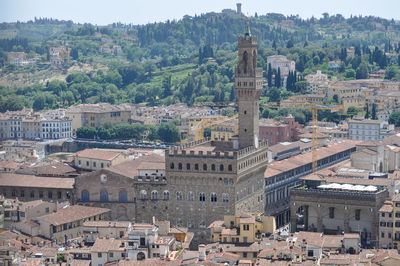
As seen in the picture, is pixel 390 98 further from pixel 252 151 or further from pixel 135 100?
pixel 252 151

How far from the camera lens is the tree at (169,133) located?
132250mm

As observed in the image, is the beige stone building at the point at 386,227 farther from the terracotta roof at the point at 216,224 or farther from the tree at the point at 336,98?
the tree at the point at 336,98

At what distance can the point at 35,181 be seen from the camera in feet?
247

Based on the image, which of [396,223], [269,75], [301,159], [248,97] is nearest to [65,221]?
[248,97]

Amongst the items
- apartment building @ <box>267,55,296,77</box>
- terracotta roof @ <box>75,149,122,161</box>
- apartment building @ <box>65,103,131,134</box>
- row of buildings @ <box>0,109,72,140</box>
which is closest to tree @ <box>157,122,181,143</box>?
apartment building @ <box>65,103,131,134</box>

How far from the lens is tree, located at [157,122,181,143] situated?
5207 inches

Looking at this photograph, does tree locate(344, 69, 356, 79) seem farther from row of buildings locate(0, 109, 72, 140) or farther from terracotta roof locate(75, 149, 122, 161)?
terracotta roof locate(75, 149, 122, 161)

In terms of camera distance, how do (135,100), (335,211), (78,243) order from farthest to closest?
1. (135,100)
2. (335,211)
3. (78,243)

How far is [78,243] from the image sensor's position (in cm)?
6156

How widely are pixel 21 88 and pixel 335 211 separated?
119217 millimetres

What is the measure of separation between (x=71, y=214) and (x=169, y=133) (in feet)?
218

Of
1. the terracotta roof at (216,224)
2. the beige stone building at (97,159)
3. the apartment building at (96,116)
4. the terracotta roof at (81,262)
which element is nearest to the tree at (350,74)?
the apartment building at (96,116)

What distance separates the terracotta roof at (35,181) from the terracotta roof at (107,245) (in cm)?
1567

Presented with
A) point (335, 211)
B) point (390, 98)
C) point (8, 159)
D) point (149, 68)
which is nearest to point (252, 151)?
point (335, 211)
